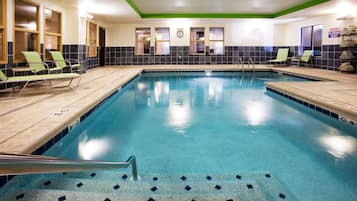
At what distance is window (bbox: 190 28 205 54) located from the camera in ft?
49.0

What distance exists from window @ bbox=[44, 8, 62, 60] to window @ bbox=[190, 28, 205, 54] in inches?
283

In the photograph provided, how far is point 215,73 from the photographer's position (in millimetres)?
12633

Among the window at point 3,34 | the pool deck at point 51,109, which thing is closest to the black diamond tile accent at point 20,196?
the pool deck at point 51,109

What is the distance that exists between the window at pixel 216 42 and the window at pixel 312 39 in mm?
3452

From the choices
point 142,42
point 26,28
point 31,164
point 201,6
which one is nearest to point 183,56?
point 142,42

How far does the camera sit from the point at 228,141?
388cm

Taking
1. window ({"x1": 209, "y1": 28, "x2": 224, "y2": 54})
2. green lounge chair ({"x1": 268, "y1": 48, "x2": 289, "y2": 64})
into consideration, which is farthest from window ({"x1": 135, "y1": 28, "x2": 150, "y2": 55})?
green lounge chair ({"x1": 268, "y1": 48, "x2": 289, "y2": 64})

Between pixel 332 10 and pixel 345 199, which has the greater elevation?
pixel 332 10

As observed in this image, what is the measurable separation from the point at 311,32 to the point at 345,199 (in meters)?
11.5

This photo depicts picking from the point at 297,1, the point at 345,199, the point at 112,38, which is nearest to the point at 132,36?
the point at 112,38

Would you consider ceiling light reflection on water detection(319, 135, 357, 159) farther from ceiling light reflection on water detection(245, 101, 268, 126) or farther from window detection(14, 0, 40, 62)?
window detection(14, 0, 40, 62)

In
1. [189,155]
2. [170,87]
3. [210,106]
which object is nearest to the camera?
[189,155]

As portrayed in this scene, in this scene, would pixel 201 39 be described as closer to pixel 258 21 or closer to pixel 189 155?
pixel 258 21

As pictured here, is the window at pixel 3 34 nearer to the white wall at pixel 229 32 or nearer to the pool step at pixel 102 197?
the pool step at pixel 102 197
